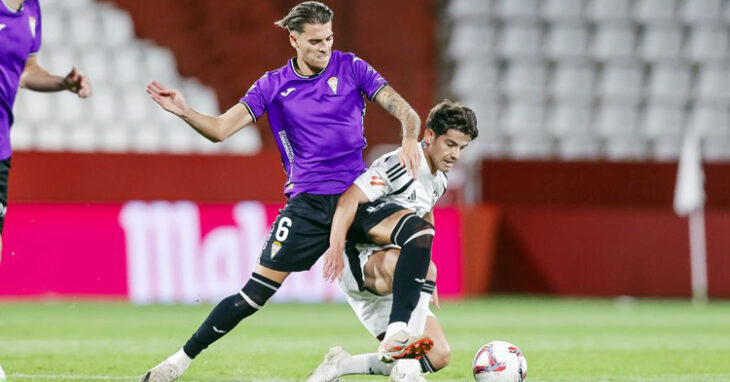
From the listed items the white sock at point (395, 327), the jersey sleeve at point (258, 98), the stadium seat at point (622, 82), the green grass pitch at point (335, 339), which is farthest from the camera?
the stadium seat at point (622, 82)

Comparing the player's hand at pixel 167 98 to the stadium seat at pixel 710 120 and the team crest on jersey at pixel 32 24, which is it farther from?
the stadium seat at pixel 710 120

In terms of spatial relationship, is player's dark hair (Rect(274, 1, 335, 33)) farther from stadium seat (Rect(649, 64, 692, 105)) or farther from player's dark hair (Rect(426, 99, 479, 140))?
stadium seat (Rect(649, 64, 692, 105))

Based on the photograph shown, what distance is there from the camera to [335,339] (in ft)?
28.7

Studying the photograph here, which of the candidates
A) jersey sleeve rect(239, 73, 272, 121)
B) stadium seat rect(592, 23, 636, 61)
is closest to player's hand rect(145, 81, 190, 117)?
jersey sleeve rect(239, 73, 272, 121)

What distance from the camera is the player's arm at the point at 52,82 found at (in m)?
5.52

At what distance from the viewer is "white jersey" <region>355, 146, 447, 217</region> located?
5.51m

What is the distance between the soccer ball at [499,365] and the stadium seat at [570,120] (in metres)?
11.5

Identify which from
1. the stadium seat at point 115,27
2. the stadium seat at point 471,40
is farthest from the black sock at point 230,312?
the stadium seat at point 471,40

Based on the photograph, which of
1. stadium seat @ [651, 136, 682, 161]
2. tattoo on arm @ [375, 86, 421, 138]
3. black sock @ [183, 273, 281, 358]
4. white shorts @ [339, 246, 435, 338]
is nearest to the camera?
tattoo on arm @ [375, 86, 421, 138]

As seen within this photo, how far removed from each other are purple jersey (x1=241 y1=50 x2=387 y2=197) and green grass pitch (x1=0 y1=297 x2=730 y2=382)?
3.89 feet

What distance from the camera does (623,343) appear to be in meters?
8.30

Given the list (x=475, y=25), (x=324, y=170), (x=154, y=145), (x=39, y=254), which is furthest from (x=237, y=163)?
(x=324, y=170)

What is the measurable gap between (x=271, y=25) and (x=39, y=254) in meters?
4.95

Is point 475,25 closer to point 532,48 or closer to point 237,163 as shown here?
point 532,48
